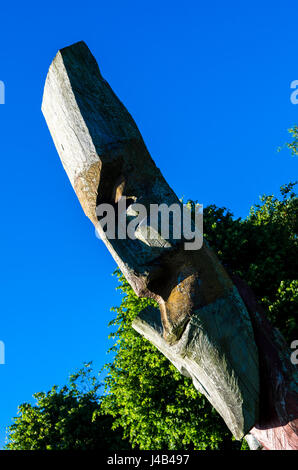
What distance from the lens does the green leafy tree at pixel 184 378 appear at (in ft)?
50.0

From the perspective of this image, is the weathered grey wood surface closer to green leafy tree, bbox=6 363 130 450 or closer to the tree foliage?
the tree foliage

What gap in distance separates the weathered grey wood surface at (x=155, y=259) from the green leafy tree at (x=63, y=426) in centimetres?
2480

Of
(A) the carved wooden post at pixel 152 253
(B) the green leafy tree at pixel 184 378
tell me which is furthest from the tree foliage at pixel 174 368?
(A) the carved wooden post at pixel 152 253

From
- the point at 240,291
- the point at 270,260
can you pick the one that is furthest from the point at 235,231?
the point at 240,291

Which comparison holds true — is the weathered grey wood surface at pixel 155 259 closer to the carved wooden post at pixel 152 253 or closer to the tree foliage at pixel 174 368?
the carved wooden post at pixel 152 253

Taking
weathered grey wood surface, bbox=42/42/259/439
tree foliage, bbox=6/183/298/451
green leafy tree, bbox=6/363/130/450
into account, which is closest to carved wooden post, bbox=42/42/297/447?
weathered grey wood surface, bbox=42/42/259/439

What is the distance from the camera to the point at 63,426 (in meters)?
28.6

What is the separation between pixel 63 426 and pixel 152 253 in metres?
28.8

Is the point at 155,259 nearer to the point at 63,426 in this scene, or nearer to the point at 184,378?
the point at 184,378

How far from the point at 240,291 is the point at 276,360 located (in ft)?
3.16

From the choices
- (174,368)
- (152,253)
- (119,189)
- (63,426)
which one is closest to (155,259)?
(152,253)

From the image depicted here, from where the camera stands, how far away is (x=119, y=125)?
4.87 meters
